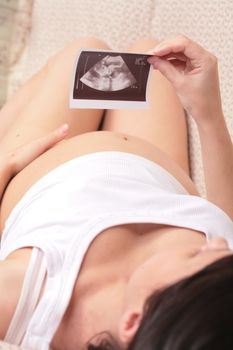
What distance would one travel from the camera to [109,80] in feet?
3.97

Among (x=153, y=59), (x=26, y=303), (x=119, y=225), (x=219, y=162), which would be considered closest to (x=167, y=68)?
(x=153, y=59)

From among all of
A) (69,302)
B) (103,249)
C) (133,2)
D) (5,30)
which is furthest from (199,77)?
(5,30)

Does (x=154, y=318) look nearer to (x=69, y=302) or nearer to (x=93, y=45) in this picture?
(x=69, y=302)

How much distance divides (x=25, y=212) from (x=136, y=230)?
226 mm

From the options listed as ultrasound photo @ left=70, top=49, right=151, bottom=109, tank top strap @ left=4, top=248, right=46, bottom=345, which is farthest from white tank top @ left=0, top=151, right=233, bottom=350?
ultrasound photo @ left=70, top=49, right=151, bottom=109

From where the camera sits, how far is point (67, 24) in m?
1.95

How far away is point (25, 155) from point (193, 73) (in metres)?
0.39

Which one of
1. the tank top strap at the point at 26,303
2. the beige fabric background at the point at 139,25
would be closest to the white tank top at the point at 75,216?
the tank top strap at the point at 26,303

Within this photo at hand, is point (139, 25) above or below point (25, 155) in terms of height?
above

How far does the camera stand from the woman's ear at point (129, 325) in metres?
0.83

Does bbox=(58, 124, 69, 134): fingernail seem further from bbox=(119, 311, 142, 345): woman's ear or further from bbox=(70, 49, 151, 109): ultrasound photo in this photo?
bbox=(119, 311, 142, 345): woman's ear

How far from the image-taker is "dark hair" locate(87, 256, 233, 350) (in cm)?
72

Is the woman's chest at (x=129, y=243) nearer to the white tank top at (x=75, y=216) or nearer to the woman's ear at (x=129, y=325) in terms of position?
the white tank top at (x=75, y=216)

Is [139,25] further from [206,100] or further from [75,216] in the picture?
[75,216]
